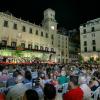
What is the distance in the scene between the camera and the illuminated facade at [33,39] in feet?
153

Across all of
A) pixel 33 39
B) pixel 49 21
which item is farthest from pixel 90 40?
pixel 33 39

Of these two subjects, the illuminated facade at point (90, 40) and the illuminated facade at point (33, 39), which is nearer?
the illuminated facade at point (33, 39)

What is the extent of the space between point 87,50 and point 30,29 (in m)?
26.1

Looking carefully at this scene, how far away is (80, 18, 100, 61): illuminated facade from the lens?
66.9m

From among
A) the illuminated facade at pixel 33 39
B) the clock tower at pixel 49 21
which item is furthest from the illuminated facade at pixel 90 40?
the clock tower at pixel 49 21

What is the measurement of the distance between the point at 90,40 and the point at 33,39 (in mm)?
25213

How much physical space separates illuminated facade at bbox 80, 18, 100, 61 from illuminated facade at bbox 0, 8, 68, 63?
286 inches

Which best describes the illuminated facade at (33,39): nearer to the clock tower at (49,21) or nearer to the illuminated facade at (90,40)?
the clock tower at (49,21)

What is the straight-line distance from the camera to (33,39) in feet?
184

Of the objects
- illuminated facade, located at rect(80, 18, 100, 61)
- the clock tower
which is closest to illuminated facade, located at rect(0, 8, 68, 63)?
the clock tower

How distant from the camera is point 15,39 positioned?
49750 millimetres

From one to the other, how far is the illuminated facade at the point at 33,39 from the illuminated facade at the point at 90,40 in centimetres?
726

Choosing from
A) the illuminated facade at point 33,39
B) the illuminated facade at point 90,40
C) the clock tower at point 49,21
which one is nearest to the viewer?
the illuminated facade at point 33,39

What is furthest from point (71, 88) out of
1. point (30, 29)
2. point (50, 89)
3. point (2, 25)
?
point (30, 29)
